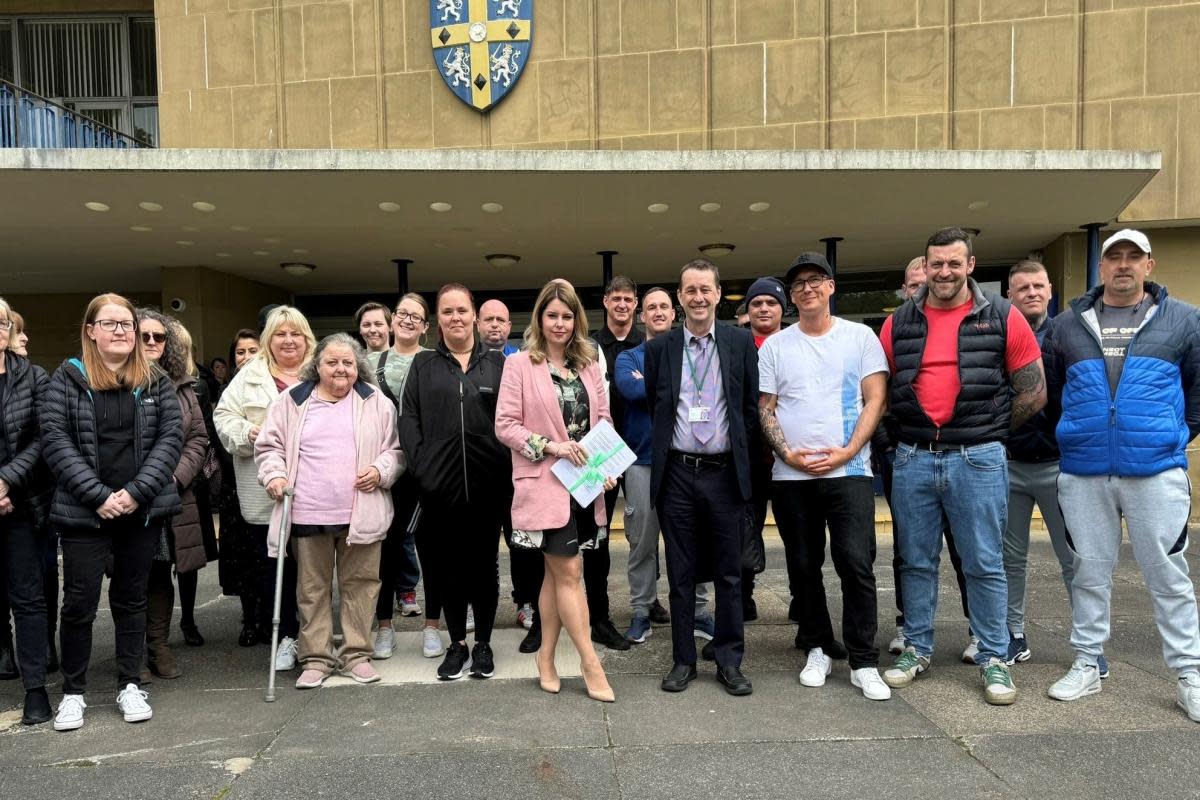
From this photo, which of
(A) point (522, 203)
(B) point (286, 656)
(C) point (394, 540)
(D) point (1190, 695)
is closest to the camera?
(D) point (1190, 695)

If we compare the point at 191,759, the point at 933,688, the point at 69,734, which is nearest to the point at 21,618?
the point at 69,734

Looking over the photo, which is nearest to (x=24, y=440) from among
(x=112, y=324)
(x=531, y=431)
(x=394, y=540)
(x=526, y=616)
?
(x=112, y=324)

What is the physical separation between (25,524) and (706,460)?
318 cm

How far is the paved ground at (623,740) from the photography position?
9.60ft

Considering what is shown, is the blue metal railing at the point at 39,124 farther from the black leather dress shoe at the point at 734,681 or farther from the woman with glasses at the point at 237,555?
the black leather dress shoe at the point at 734,681

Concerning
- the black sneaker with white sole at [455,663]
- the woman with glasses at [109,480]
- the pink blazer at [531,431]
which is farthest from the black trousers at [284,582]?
the pink blazer at [531,431]

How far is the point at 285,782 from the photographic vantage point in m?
2.98

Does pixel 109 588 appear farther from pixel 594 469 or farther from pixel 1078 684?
pixel 1078 684

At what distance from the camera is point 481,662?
407cm

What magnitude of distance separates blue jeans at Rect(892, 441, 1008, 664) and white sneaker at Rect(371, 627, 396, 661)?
9.30 ft

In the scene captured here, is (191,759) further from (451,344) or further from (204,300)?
(204,300)

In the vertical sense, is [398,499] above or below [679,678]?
above

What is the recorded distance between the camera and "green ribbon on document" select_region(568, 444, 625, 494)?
145 inches

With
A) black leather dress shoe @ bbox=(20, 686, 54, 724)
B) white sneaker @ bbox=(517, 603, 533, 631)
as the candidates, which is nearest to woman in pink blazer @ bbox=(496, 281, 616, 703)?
white sneaker @ bbox=(517, 603, 533, 631)
